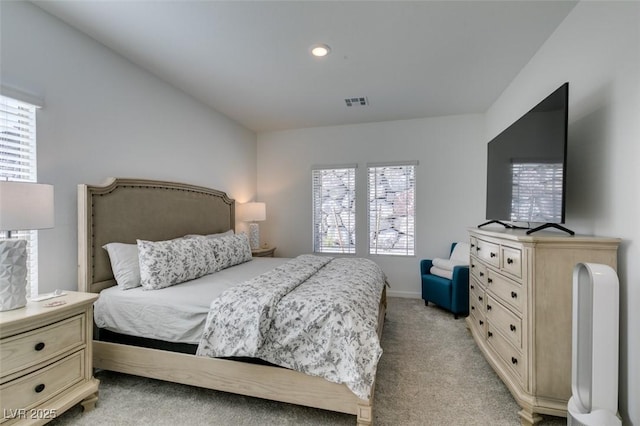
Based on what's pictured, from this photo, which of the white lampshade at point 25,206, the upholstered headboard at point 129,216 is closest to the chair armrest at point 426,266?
the upholstered headboard at point 129,216

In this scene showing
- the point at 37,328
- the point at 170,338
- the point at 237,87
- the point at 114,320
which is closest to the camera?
the point at 37,328

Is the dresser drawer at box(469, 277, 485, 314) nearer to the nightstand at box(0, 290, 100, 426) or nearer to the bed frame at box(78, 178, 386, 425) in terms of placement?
the bed frame at box(78, 178, 386, 425)

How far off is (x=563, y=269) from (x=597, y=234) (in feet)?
1.35

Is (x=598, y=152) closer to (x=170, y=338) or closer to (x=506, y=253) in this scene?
(x=506, y=253)

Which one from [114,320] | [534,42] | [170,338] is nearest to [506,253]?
[534,42]

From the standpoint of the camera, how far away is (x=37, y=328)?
1.58 m

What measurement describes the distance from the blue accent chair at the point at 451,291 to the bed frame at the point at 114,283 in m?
2.16

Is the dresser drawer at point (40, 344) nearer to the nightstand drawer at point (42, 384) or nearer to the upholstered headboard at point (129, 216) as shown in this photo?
the nightstand drawer at point (42, 384)

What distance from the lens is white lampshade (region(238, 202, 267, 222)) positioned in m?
4.29

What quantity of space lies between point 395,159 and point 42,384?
4.32 meters

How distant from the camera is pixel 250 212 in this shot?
4.30 m

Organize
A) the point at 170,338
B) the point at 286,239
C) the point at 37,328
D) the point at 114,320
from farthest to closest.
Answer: the point at 286,239
the point at 114,320
the point at 170,338
the point at 37,328

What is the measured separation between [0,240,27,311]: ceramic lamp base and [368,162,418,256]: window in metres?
3.86

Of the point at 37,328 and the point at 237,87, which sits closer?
the point at 37,328
